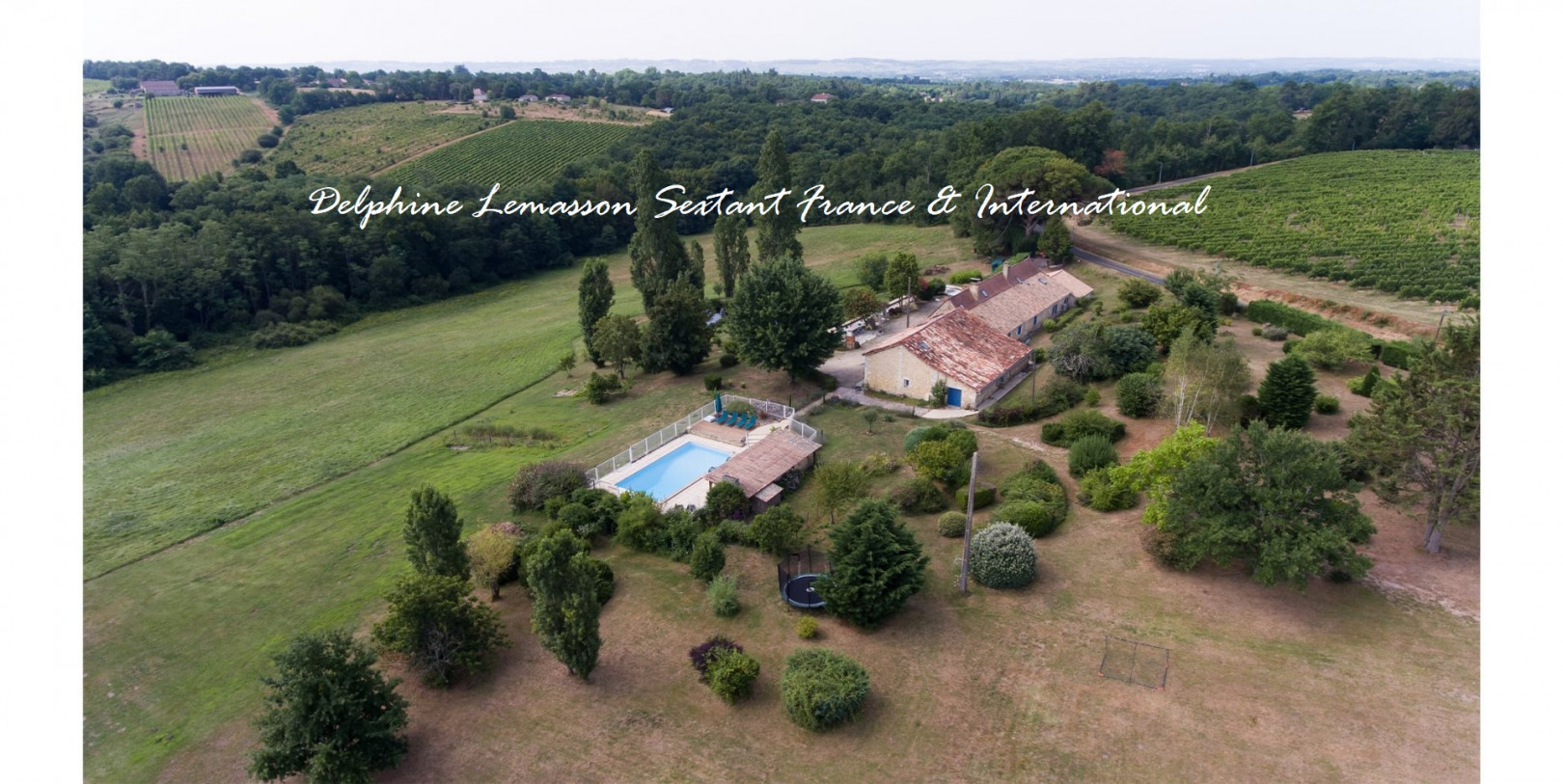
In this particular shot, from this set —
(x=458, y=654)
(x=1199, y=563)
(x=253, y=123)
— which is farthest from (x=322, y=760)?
(x=253, y=123)

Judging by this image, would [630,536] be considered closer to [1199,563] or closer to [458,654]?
[458,654]

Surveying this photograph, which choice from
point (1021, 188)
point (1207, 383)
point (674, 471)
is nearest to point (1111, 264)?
point (1021, 188)

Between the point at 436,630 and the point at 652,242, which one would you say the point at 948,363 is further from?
the point at 436,630

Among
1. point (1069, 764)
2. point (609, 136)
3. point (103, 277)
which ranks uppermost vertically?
point (609, 136)

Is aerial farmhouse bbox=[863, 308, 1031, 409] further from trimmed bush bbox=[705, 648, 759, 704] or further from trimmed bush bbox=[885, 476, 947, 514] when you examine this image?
trimmed bush bbox=[705, 648, 759, 704]

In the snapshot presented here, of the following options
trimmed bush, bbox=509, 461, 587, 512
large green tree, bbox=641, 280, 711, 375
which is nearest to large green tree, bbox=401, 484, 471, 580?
trimmed bush, bbox=509, 461, 587, 512

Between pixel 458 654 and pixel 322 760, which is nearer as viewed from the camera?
pixel 322 760
